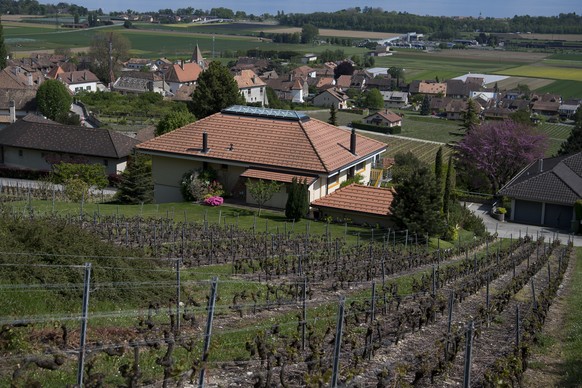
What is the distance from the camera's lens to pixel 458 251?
27.1 meters

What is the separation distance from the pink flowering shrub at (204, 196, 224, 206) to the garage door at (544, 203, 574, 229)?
1818 cm

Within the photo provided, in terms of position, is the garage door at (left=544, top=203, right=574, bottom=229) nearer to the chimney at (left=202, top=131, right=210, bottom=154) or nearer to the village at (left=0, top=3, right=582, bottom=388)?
the village at (left=0, top=3, right=582, bottom=388)

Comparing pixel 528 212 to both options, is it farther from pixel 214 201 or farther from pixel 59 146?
pixel 59 146

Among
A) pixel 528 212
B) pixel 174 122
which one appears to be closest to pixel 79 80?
pixel 174 122

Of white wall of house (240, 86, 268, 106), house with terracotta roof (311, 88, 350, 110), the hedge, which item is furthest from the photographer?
house with terracotta roof (311, 88, 350, 110)

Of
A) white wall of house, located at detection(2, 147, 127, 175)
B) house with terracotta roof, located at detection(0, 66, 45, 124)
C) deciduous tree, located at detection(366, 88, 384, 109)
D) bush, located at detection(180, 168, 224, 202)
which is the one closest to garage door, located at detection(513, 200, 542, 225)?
bush, located at detection(180, 168, 224, 202)

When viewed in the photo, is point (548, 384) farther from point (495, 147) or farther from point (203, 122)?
point (495, 147)

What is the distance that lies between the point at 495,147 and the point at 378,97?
7019cm

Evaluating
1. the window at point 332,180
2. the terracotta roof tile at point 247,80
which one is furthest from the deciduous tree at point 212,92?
the terracotta roof tile at point 247,80

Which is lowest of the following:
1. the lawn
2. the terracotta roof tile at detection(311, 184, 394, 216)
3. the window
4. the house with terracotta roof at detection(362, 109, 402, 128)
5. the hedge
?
the hedge

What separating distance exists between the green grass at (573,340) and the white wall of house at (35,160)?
94.8 feet

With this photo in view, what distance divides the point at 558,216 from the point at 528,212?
62.2 inches

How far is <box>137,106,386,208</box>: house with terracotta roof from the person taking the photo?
3347 centimetres

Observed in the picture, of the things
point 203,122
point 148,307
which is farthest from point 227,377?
point 203,122
